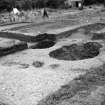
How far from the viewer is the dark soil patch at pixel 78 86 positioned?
4.71 m

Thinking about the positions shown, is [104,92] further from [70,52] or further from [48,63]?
[70,52]

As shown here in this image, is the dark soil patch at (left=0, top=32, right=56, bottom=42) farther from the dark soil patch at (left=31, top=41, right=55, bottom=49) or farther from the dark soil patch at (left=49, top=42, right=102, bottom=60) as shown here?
the dark soil patch at (left=49, top=42, right=102, bottom=60)

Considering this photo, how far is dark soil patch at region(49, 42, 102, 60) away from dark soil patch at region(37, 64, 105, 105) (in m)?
1.73

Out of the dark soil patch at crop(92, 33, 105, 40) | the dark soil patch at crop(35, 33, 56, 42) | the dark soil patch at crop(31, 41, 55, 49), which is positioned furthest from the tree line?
the dark soil patch at crop(92, 33, 105, 40)

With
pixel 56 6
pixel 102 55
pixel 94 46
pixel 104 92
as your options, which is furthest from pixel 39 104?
pixel 56 6

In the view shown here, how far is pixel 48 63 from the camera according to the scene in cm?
716

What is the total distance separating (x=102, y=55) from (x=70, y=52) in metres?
1.28

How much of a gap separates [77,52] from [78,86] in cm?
316

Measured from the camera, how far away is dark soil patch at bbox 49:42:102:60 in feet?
25.9

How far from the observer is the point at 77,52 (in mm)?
8312

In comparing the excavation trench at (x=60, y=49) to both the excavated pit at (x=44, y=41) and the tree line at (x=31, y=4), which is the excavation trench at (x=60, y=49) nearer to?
the excavated pit at (x=44, y=41)

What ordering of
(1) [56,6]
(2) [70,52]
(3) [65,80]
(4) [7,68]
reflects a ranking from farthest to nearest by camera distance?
(1) [56,6] → (2) [70,52] → (4) [7,68] → (3) [65,80]

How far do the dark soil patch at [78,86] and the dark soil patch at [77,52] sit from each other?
5.68ft

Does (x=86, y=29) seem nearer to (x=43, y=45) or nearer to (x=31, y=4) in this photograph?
(x=43, y=45)
